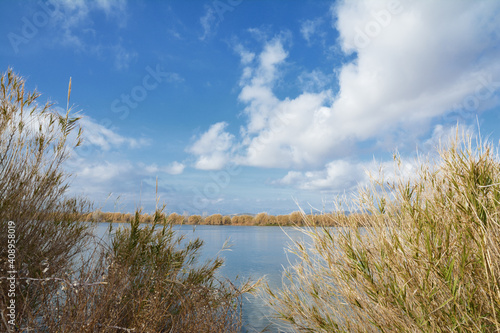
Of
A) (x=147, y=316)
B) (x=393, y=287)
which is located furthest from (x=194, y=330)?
(x=393, y=287)

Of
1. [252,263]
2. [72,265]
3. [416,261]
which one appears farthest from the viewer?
[252,263]

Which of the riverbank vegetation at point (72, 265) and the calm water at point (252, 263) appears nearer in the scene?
the riverbank vegetation at point (72, 265)

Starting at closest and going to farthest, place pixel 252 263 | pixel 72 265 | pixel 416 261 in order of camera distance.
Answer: pixel 416 261
pixel 72 265
pixel 252 263

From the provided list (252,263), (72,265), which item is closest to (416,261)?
(72,265)

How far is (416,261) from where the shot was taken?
7.82 ft

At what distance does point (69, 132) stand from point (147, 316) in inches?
113

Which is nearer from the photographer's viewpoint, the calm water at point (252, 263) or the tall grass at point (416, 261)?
the tall grass at point (416, 261)

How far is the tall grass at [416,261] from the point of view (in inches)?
88.0

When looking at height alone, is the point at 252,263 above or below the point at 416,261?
below

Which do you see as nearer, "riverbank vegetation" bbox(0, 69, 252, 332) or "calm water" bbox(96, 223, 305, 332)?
"riverbank vegetation" bbox(0, 69, 252, 332)

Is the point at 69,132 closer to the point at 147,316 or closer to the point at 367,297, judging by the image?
the point at 147,316

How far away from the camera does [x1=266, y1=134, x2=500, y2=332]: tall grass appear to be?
2234 millimetres

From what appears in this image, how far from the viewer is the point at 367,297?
284 cm

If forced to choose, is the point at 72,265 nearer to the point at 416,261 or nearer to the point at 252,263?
the point at 416,261
